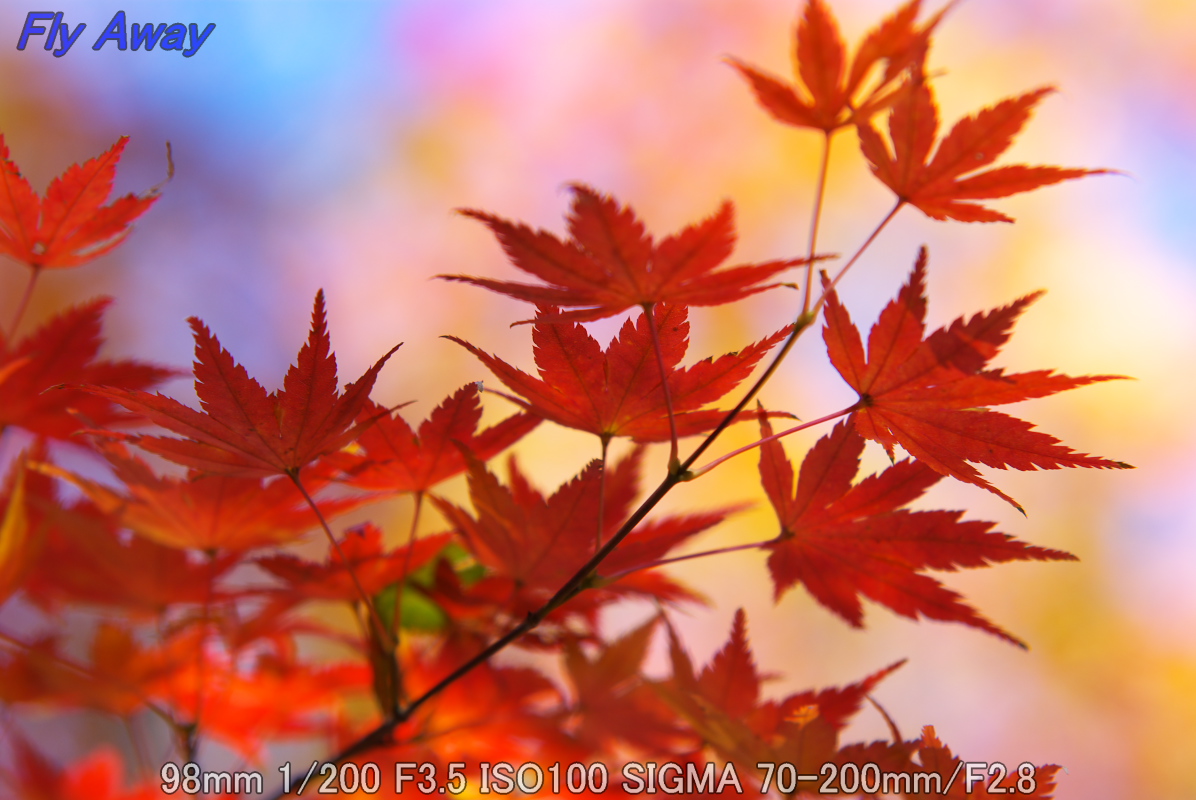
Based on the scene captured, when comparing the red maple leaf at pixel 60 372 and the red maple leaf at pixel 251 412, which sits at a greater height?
the red maple leaf at pixel 60 372

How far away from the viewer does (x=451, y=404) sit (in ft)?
1.82

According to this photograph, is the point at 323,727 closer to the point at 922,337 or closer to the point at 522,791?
the point at 522,791

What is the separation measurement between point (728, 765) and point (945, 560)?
0.26m

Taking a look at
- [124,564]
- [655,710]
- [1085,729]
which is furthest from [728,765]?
[1085,729]

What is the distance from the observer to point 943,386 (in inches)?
19.2

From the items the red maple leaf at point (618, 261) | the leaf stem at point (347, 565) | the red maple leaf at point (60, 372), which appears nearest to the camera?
the red maple leaf at point (618, 261)

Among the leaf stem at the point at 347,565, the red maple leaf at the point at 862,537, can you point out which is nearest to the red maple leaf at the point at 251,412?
the leaf stem at the point at 347,565

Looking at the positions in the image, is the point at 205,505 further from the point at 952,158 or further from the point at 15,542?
the point at 952,158

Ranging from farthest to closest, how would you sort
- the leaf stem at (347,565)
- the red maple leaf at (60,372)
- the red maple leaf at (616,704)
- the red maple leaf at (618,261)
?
the red maple leaf at (616,704) < the red maple leaf at (60,372) < the leaf stem at (347,565) < the red maple leaf at (618,261)

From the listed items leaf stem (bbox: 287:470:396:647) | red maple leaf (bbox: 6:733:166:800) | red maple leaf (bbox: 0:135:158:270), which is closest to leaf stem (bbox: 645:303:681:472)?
leaf stem (bbox: 287:470:396:647)

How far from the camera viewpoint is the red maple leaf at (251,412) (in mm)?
477

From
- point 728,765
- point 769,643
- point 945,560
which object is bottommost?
point 728,765

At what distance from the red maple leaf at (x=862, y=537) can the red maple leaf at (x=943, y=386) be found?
40mm

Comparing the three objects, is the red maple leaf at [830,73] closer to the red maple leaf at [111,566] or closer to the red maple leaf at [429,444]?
the red maple leaf at [429,444]
